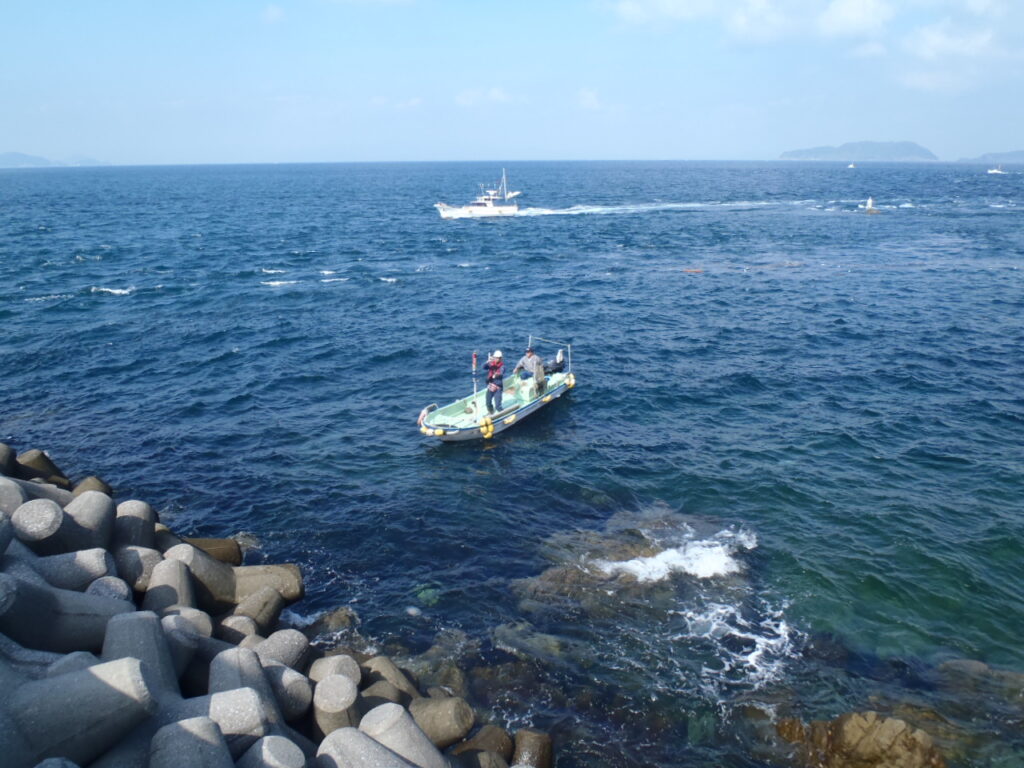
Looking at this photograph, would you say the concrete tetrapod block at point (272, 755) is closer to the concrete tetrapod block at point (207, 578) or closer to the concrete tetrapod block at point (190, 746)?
the concrete tetrapod block at point (190, 746)

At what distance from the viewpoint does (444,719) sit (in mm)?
12156

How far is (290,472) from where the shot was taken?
23.9 meters

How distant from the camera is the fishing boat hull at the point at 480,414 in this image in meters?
26.1

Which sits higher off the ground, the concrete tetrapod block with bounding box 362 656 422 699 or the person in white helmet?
the person in white helmet

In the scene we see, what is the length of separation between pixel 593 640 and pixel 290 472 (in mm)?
12850

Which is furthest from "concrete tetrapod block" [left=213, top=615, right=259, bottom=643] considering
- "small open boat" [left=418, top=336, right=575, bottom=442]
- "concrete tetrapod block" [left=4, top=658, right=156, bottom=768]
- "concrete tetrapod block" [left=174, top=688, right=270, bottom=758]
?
"small open boat" [left=418, top=336, right=575, bottom=442]

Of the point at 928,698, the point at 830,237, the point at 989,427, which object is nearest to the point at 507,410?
the point at 928,698

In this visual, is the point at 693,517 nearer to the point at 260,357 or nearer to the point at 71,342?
the point at 260,357

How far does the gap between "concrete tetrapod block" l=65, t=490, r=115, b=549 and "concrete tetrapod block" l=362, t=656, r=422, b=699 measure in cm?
623

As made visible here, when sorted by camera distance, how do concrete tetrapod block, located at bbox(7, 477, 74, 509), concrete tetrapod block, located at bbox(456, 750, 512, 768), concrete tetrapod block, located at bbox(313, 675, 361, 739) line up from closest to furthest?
concrete tetrapod block, located at bbox(313, 675, 361, 739)
concrete tetrapod block, located at bbox(456, 750, 512, 768)
concrete tetrapod block, located at bbox(7, 477, 74, 509)

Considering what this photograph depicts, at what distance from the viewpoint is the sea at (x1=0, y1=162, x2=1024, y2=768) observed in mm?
15000

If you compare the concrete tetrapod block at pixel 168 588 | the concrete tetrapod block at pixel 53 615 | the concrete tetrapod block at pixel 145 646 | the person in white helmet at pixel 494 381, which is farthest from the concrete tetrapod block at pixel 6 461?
A: the person in white helmet at pixel 494 381

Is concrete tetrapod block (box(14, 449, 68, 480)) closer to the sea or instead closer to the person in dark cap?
the sea

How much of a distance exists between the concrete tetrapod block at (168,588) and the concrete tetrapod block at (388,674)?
391cm
